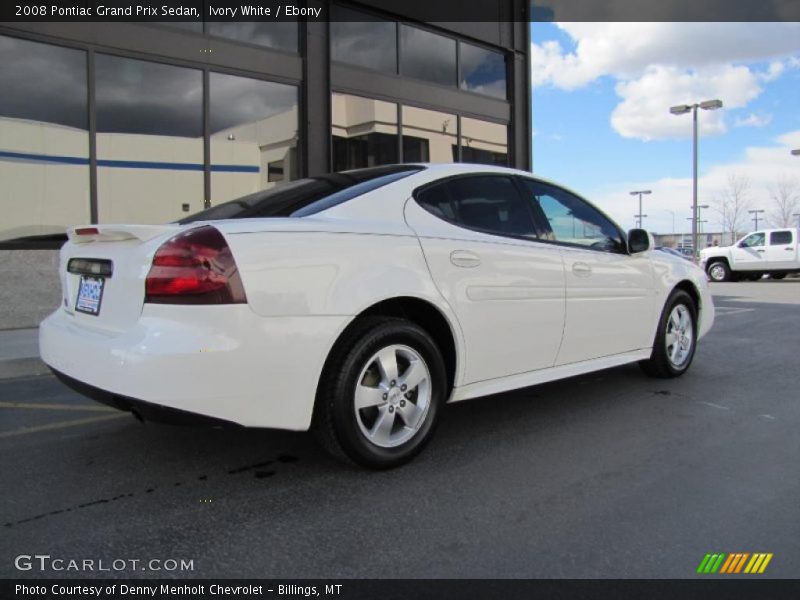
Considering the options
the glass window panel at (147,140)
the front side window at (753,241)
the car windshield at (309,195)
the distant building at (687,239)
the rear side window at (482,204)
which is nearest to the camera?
the car windshield at (309,195)

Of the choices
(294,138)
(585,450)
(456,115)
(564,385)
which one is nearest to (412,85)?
(456,115)

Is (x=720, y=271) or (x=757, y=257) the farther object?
(x=720, y=271)

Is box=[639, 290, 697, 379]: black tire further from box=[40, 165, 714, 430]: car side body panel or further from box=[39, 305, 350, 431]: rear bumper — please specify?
box=[39, 305, 350, 431]: rear bumper

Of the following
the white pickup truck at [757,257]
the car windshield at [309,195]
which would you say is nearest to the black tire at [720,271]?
the white pickup truck at [757,257]

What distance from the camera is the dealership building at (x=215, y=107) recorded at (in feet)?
27.9

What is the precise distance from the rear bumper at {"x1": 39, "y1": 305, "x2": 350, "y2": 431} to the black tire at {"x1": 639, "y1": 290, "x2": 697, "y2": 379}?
319cm

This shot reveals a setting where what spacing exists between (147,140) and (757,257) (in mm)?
19583

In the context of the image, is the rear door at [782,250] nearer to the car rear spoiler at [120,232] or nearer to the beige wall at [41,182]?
the beige wall at [41,182]

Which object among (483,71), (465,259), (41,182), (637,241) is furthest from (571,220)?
(483,71)

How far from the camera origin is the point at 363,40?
11.9 metres

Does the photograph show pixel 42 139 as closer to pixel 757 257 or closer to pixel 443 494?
pixel 443 494

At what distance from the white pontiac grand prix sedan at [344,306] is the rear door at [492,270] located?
1 centimetres

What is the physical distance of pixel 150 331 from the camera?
2.65 metres
